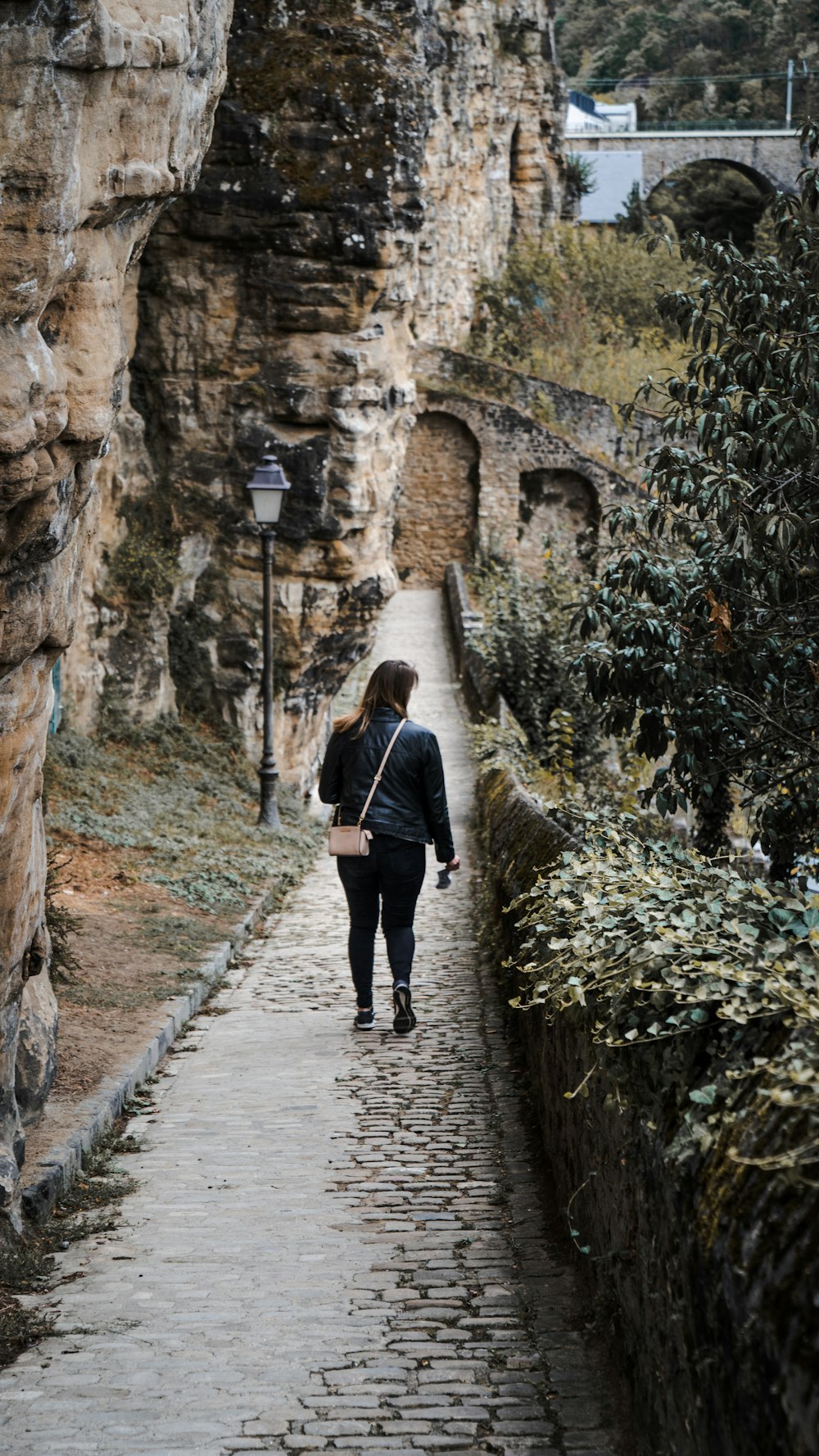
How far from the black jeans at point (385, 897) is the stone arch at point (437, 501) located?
27516 mm

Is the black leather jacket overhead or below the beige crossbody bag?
overhead

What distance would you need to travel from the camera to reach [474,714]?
21.6 meters

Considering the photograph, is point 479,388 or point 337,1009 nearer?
point 337,1009

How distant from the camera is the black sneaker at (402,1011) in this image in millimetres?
8281

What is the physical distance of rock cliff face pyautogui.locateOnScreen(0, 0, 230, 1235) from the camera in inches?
178

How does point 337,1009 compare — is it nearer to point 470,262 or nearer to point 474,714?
point 474,714

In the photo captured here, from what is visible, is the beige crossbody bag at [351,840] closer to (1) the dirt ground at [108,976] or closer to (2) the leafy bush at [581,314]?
(1) the dirt ground at [108,976]

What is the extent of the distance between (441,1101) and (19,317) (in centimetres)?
425

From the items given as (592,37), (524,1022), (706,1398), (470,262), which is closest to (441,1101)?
(524,1022)

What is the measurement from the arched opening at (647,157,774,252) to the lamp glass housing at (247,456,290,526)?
170ft

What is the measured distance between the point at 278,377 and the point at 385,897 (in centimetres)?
884

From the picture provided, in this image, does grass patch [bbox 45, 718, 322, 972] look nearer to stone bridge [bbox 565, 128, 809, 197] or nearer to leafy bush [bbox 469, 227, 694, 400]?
leafy bush [bbox 469, 227, 694, 400]

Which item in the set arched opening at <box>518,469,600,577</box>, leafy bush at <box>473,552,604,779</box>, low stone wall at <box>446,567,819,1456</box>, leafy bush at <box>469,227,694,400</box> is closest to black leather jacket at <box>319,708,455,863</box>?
low stone wall at <box>446,567,819,1456</box>

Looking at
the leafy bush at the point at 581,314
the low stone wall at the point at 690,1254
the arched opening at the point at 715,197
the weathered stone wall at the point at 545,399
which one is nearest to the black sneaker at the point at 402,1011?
the low stone wall at the point at 690,1254
